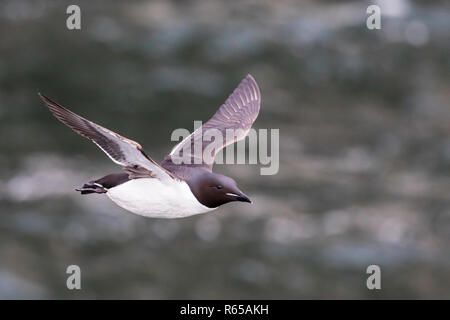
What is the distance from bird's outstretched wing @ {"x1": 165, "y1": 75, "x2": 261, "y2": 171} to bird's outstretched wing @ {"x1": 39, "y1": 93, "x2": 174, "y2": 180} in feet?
4.31

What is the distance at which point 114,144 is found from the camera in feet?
19.8

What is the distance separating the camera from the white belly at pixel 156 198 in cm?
632

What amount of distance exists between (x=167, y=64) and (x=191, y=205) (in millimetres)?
19391

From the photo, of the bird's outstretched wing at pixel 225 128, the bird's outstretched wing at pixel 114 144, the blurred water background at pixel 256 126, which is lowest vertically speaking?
the bird's outstretched wing at pixel 114 144

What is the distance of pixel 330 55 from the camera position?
86.7 ft

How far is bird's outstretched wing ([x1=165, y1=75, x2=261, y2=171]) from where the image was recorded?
7.98 metres

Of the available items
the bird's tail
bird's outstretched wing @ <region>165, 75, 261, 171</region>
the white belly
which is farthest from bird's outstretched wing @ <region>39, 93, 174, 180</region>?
bird's outstretched wing @ <region>165, 75, 261, 171</region>

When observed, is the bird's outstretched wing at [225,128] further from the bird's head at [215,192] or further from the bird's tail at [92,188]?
the bird's tail at [92,188]

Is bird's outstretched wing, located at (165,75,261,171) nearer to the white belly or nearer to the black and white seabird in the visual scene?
the black and white seabird

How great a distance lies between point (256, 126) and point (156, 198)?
17.0 meters

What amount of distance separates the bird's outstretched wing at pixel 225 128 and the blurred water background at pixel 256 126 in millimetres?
11860

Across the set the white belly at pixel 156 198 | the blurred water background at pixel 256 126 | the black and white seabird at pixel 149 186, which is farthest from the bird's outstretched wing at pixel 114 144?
the blurred water background at pixel 256 126

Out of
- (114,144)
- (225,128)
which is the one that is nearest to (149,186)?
(114,144)

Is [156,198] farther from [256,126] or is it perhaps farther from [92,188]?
[256,126]
